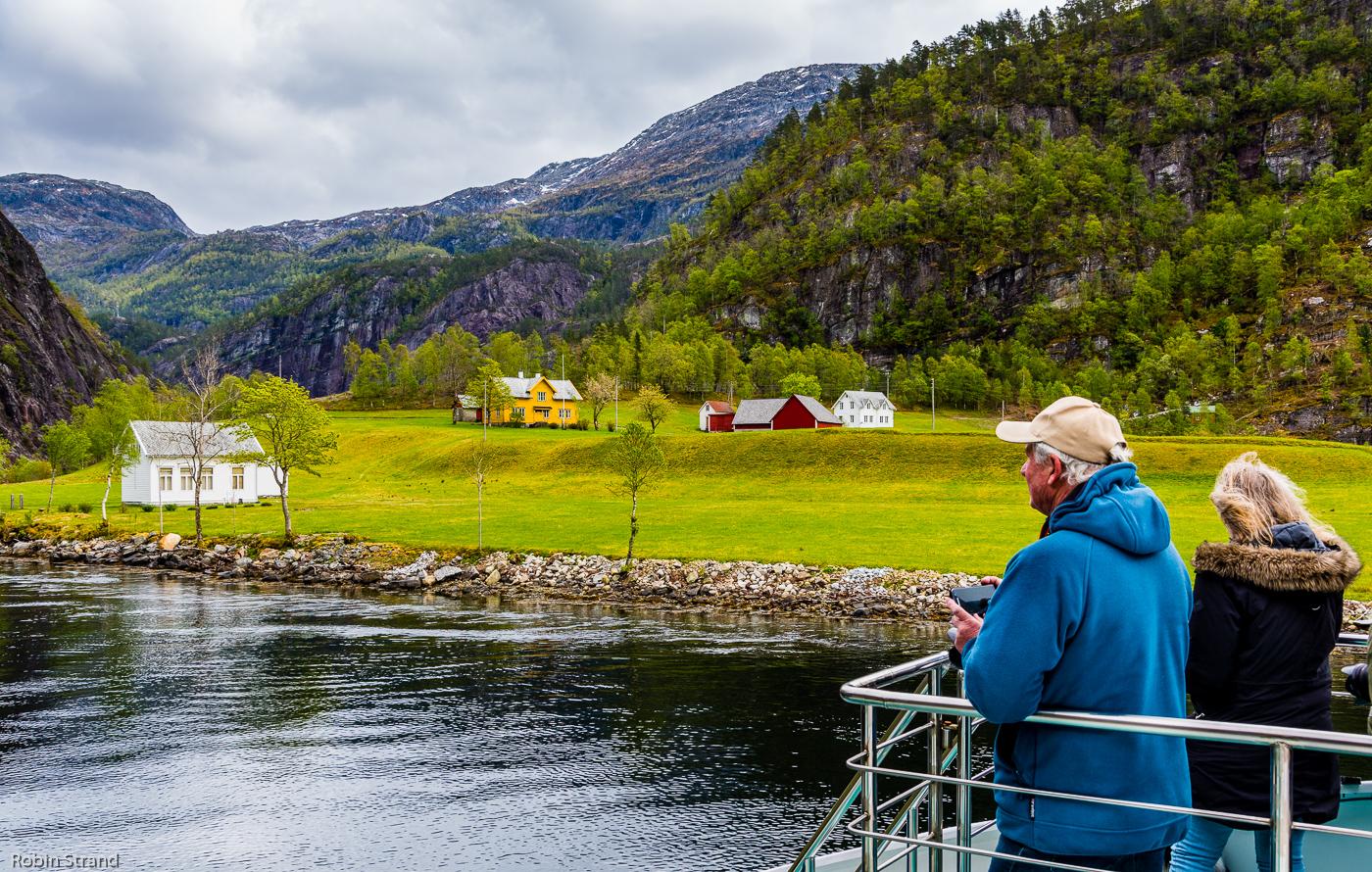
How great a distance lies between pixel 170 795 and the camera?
1762 cm

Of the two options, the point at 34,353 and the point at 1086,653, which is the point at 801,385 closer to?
the point at 34,353

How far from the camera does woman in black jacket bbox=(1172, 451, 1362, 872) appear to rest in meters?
5.75

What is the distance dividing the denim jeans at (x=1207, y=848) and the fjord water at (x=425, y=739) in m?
9.20

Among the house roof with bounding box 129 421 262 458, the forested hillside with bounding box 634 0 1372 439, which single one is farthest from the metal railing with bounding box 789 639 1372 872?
the forested hillside with bounding box 634 0 1372 439

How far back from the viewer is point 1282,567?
5.66 meters

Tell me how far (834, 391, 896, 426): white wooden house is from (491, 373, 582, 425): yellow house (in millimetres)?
39484

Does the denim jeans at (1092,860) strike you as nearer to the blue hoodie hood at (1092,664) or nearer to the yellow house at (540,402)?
the blue hoodie hood at (1092,664)

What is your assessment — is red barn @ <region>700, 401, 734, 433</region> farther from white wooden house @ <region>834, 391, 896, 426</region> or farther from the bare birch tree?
the bare birch tree

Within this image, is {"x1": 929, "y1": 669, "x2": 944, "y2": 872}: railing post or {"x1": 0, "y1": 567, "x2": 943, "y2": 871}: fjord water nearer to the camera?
{"x1": 929, "y1": 669, "x2": 944, "y2": 872}: railing post

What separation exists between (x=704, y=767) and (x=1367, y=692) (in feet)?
48.7

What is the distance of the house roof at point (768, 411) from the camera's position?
114 m

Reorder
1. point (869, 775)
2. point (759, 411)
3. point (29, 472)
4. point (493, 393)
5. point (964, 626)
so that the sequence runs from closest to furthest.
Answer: point (964, 626)
point (869, 775)
point (29, 472)
point (759, 411)
point (493, 393)

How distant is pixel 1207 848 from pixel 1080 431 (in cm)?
351

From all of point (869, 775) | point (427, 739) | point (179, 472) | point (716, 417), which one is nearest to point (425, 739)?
point (427, 739)
